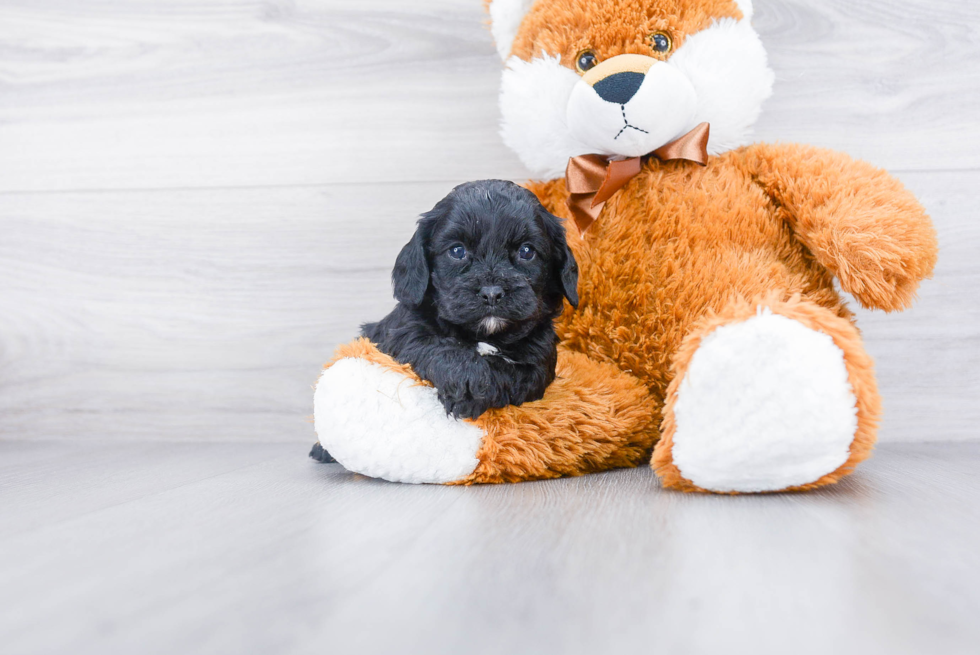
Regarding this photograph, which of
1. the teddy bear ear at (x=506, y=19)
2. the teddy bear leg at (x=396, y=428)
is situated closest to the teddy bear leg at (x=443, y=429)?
the teddy bear leg at (x=396, y=428)

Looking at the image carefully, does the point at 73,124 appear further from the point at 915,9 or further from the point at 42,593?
the point at 915,9

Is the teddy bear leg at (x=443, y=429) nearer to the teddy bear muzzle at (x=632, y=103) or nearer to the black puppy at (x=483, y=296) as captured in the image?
the black puppy at (x=483, y=296)

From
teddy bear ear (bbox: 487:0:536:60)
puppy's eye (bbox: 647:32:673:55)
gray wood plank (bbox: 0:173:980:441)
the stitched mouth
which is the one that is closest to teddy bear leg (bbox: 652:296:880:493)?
the stitched mouth

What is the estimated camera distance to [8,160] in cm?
157

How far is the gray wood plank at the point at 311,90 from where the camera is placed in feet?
4.57

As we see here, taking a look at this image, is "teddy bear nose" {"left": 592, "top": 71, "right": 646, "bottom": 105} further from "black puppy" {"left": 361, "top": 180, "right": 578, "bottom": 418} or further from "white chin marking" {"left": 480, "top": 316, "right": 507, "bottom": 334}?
"white chin marking" {"left": 480, "top": 316, "right": 507, "bottom": 334}

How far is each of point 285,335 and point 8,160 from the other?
749 mm

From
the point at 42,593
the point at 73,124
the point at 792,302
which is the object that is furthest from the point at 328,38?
the point at 42,593

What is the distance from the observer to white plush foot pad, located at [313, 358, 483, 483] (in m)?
0.95

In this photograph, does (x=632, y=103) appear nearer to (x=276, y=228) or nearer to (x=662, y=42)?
(x=662, y=42)

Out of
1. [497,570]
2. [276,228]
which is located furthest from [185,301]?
[497,570]

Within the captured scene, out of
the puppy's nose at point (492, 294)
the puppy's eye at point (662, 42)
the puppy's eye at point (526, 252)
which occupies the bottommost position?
the puppy's nose at point (492, 294)

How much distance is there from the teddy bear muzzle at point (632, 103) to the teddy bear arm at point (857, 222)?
0.63 feet

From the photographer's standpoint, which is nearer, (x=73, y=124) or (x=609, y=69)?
(x=609, y=69)
